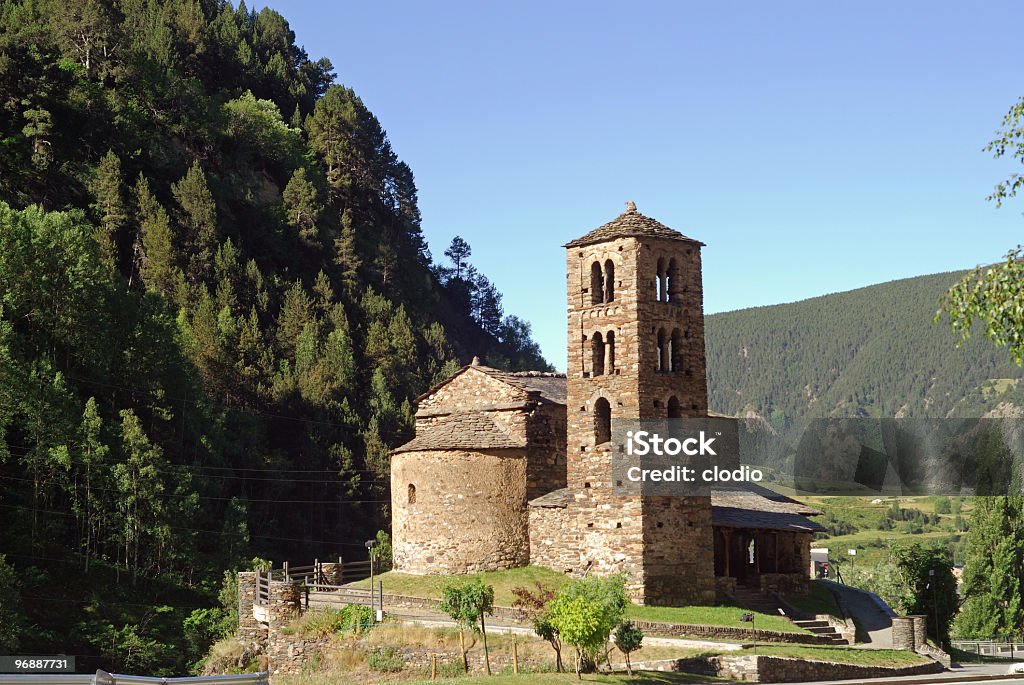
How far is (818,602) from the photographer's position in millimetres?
44625

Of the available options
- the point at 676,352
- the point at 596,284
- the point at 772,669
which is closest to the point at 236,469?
the point at 596,284

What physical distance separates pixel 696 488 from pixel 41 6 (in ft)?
254

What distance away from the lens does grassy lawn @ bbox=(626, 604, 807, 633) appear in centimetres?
3866

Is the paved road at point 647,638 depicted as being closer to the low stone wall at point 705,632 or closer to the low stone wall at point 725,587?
the low stone wall at point 705,632

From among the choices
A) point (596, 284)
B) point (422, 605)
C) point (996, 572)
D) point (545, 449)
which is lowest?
point (996, 572)

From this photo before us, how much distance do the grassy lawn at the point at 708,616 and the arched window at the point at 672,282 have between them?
35.7ft

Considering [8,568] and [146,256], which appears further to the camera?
[146,256]

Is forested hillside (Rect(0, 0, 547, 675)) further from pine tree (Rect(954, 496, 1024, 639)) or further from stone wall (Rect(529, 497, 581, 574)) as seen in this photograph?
pine tree (Rect(954, 496, 1024, 639))

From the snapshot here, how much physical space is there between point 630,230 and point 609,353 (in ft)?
14.3

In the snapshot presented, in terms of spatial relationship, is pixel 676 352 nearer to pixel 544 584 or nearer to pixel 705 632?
pixel 544 584

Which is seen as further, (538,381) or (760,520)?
(538,381)

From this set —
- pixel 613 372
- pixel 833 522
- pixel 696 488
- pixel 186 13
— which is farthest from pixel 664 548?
pixel 833 522

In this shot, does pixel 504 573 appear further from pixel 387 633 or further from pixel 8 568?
pixel 8 568

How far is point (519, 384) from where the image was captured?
48.1 m
